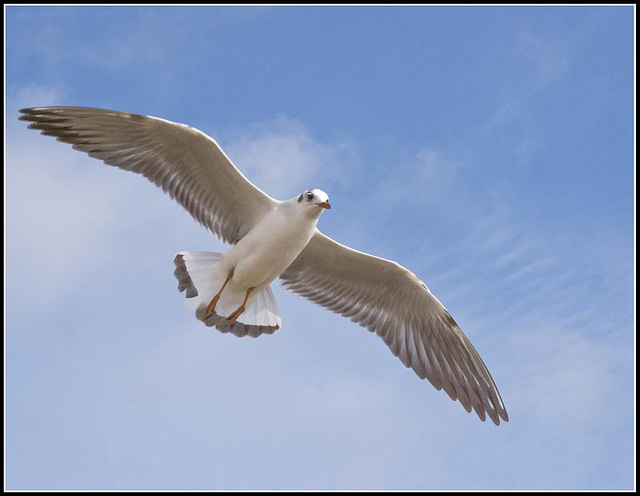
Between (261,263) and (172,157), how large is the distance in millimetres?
1336

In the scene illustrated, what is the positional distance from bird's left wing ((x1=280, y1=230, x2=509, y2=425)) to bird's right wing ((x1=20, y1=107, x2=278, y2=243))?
97 cm

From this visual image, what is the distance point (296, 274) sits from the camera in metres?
11.2

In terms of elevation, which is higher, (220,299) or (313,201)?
(313,201)

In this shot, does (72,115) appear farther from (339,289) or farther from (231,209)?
(339,289)

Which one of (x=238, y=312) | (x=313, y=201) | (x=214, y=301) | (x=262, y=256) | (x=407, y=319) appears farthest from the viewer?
(x=407, y=319)

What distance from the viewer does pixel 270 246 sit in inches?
395

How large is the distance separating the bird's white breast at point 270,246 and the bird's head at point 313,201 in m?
0.09

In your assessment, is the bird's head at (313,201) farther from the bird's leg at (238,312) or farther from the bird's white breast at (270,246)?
the bird's leg at (238,312)

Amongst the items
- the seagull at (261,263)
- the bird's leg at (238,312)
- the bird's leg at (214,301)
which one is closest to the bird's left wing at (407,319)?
the seagull at (261,263)

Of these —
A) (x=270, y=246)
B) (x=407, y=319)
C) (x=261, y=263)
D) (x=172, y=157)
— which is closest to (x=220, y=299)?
(x=261, y=263)

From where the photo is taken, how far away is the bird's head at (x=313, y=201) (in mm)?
9766

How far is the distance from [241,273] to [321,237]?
96 cm

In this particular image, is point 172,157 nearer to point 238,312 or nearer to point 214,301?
point 214,301

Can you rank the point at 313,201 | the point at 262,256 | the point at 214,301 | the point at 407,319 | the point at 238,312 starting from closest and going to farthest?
the point at 313,201, the point at 262,256, the point at 214,301, the point at 238,312, the point at 407,319
